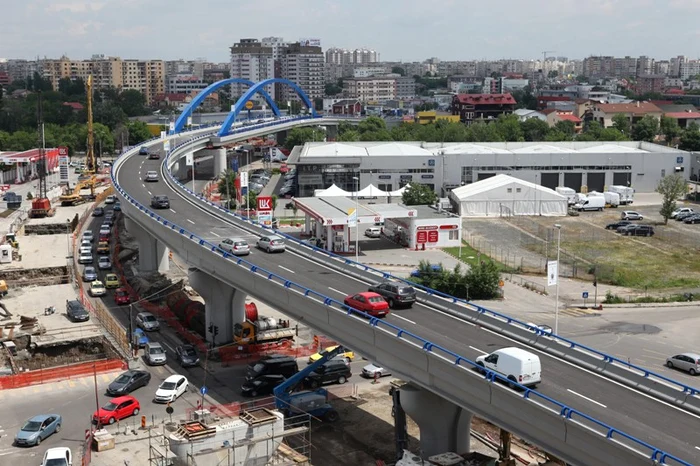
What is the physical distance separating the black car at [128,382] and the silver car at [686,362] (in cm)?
2349

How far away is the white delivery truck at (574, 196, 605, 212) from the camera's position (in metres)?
80.3

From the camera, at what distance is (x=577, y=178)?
90.1m

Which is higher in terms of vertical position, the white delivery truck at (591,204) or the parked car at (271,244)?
the parked car at (271,244)

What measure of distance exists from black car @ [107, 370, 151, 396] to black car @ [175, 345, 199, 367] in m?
2.52

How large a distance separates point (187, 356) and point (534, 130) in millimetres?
100432

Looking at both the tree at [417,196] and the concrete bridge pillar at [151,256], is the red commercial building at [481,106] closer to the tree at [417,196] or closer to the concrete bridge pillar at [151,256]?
the tree at [417,196]

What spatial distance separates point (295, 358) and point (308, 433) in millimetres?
8659

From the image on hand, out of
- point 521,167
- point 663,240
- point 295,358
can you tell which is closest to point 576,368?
point 295,358

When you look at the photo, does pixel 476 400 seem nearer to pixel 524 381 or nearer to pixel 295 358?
pixel 524 381

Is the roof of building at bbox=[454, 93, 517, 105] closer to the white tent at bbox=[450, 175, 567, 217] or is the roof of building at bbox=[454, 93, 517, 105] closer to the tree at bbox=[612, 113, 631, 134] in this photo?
the tree at bbox=[612, 113, 631, 134]

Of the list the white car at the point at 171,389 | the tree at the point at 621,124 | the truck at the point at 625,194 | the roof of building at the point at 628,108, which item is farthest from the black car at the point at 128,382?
the roof of building at the point at 628,108

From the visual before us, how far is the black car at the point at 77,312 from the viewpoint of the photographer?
46594mm

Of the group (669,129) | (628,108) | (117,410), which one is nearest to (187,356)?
(117,410)

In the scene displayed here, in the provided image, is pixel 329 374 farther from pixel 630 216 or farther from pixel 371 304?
pixel 630 216
